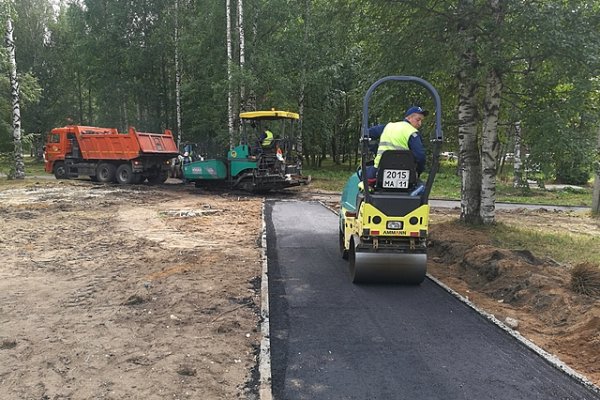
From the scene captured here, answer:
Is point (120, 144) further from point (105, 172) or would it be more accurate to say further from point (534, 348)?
point (534, 348)

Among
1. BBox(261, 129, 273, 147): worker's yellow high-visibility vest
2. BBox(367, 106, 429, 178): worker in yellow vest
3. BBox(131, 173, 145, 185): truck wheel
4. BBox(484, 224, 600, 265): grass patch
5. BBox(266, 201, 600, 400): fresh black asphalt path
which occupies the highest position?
BBox(261, 129, 273, 147): worker's yellow high-visibility vest

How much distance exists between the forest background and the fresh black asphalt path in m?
4.25

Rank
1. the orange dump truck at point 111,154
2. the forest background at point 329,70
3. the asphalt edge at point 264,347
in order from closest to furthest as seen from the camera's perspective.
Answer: the asphalt edge at point 264,347, the forest background at point 329,70, the orange dump truck at point 111,154

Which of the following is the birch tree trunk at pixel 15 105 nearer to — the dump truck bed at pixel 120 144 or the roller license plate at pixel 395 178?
the dump truck bed at pixel 120 144

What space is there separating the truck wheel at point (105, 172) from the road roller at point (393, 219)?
1752 cm

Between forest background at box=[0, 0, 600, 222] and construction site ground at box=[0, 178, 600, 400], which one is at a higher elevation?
forest background at box=[0, 0, 600, 222]

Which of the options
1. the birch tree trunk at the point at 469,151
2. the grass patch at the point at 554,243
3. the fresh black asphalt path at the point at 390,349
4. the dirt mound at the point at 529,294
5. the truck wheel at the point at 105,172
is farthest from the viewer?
the truck wheel at the point at 105,172

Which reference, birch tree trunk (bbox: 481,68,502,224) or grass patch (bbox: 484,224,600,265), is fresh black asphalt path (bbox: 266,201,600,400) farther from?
birch tree trunk (bbox: 481,68,502,224)

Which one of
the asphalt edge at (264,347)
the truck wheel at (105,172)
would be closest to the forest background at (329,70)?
the truck wheel at (105,172)

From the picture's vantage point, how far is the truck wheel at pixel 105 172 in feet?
70.1

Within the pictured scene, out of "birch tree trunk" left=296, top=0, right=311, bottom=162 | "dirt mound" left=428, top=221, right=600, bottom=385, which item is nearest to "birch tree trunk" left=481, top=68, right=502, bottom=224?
"dirt mound" left=428, top=221, right=600, bottom=385

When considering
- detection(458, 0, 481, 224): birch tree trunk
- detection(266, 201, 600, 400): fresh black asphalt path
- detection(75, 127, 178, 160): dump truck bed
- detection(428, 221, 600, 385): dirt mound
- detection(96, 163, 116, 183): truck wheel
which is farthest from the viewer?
detection(96, 163, 116, 183): truck wheel

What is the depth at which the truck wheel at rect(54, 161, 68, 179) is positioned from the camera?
23.0 meters

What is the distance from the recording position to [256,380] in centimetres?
378
